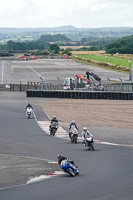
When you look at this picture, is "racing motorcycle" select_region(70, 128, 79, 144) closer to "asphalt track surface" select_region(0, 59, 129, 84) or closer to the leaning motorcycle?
the leaning motorcycle

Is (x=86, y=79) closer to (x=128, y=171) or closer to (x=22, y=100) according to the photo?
(x=22, y=100)

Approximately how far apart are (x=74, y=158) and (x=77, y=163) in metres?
1.30

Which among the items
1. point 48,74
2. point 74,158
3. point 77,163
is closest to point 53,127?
point 74,158

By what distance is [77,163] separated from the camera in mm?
23812

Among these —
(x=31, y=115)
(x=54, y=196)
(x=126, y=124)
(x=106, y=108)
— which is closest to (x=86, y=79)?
(x=106, y=108)

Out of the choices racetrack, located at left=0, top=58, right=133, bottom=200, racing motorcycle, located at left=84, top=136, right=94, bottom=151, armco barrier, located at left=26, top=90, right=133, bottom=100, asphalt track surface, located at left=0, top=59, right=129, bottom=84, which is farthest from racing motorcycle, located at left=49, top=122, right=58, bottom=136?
asphalt track surface, located at left=0, top=59, right=129, bottom=84

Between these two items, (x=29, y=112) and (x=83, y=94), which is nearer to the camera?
(x=29, y=112)

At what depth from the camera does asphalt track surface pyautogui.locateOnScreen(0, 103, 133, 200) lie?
17577 mm

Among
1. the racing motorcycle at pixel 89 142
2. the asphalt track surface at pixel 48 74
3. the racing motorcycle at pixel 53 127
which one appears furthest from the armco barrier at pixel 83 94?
the racing motorcycle at pixel 89 142

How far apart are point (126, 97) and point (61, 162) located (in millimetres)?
32458

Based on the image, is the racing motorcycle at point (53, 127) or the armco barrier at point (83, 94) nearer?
the racing motorcycle at point (53, 127)

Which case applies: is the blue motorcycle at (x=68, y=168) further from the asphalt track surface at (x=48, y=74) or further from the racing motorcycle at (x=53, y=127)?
the asphalt track surface at (x=48, y=74)

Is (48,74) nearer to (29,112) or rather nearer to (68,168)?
(29,112)

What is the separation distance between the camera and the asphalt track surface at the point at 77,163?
692 inches
